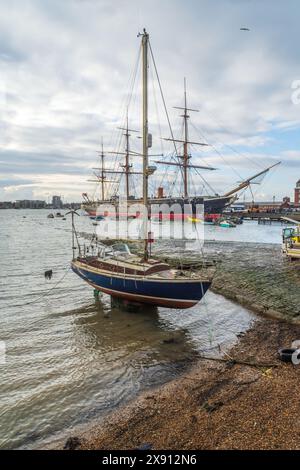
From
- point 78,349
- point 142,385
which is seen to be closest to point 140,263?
point 78,349

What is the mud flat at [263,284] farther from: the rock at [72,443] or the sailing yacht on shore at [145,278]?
the rock at [72,443]

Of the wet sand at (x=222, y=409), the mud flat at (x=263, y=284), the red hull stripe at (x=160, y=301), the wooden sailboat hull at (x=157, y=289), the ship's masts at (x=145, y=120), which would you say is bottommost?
the wet sand at (x=222, y=409)

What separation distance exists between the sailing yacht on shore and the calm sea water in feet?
3.68

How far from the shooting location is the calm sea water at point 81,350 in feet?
26.7

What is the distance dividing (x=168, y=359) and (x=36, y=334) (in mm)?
5812

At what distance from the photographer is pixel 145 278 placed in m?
13.9

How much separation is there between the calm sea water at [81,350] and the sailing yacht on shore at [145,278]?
1121 millimetres

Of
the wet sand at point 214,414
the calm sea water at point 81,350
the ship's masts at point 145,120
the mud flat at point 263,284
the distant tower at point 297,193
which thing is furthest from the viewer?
the distant tower at point 297,193

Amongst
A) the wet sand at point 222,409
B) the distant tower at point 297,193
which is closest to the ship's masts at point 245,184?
the distant tower at point 297,193

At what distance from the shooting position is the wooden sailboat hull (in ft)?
43.7

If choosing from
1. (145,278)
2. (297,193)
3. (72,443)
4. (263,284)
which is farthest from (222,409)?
(297,193)

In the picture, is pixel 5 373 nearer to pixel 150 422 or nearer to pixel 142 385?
pixel 142 385

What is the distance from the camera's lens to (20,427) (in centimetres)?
762

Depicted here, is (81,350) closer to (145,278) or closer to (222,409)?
(145,278)
